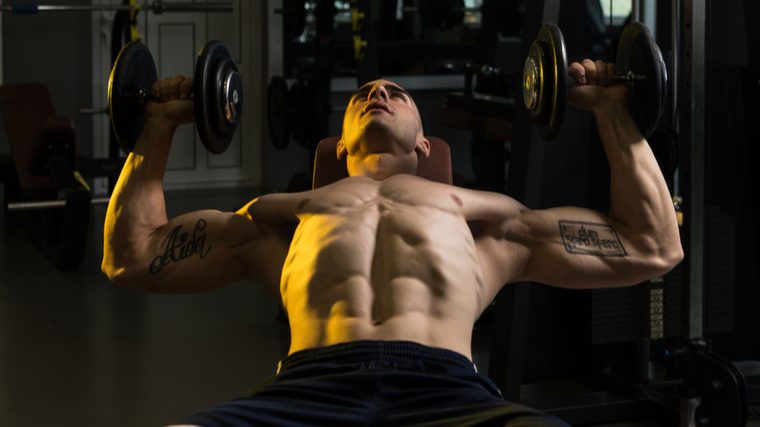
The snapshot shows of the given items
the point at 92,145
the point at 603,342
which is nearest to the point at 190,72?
the point at 92,145

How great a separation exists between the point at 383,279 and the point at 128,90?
2.36 ft

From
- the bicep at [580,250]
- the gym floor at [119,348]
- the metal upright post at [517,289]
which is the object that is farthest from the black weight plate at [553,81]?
the gym floor at [119,348]

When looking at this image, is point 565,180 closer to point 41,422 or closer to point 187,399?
point 187,399

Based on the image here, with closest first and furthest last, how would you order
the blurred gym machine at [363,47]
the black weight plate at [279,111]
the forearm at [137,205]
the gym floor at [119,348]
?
the forearm at [137,205] → the gym floor at [119,348] → the blurred gym machine at [363,47] → the black weight plate at [279,111]

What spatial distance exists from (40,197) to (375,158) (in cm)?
360

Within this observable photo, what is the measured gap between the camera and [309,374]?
1.37 metres

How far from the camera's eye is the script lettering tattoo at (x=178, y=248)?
1644 millimetres

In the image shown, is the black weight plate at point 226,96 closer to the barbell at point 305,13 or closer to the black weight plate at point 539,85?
the black weight plate at point 539,85

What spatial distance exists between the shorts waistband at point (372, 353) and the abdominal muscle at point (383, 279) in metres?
0.03

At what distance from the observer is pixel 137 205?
1657 mm

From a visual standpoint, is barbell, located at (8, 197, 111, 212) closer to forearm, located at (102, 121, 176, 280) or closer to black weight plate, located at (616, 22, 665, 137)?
forearm, located at (102, 121, 176, 280)

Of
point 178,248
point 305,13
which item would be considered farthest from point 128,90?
point 305,13

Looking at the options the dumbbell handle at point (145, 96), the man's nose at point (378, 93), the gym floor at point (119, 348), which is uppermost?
the man's nose at point (378, 93)

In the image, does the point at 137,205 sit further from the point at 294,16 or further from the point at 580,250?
the point at 294,16
